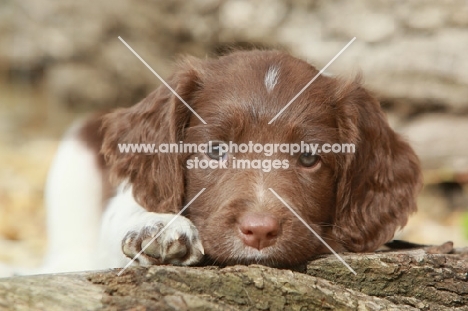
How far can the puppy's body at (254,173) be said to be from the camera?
3785 mm

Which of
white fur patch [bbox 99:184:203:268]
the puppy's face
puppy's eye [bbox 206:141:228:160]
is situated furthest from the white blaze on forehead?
white fur patch [bbox 99:184:203:268]

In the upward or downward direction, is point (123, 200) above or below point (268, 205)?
above

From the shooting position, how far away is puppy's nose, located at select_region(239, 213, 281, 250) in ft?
11.7

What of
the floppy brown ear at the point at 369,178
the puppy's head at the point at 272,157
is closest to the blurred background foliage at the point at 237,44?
the puppy's head at the point at 272,157

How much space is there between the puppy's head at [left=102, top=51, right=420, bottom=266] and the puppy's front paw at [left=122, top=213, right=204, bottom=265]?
9cm

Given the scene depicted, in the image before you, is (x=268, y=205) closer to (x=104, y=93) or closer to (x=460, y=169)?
(x=460, y=169)

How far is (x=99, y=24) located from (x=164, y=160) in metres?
7.50

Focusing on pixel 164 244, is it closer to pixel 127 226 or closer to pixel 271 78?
pixel 127 226

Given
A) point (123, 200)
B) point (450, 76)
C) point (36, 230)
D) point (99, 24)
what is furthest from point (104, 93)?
point (123, 200)

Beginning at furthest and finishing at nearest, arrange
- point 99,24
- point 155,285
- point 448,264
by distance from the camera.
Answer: point 99,24, point 448,264, point 155,285

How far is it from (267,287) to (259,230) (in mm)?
449

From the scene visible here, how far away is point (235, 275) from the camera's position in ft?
10.5

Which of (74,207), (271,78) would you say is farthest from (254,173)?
(74,207)

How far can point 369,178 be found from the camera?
454 cm
